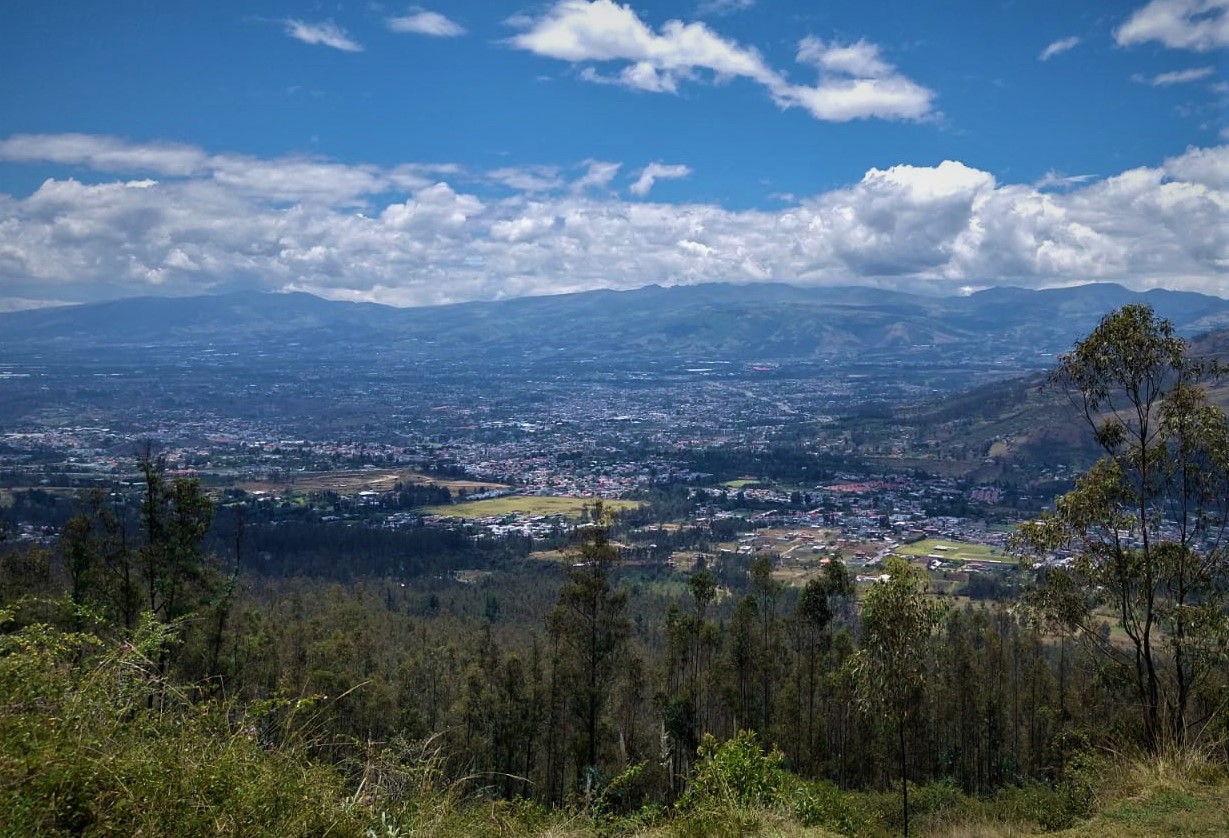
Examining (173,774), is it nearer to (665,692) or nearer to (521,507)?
(665,692)

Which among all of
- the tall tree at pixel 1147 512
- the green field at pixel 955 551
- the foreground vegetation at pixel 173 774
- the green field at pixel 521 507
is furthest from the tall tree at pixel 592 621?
the green field at pixel 521 507

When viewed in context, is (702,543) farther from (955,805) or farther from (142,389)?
(142,389)

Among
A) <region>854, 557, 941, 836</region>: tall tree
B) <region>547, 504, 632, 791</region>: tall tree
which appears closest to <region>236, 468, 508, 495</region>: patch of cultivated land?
<region>547, 504, 632, 791</region>: tall tree

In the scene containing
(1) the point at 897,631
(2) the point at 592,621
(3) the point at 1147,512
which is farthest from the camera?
(2) the point at 592,621

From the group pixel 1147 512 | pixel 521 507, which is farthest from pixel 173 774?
pixel 521 507

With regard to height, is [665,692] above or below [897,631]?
below

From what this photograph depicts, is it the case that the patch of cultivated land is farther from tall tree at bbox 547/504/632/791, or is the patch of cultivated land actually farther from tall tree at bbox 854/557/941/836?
tall tree at bbox 854/557/941/836

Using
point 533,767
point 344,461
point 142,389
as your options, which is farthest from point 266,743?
point 142,389
